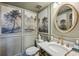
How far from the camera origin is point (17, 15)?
1503 millimetres

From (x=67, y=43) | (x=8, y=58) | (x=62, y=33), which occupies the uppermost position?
Result: (x=62, y=33)

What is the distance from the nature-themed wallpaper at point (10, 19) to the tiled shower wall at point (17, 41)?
1.9 inches

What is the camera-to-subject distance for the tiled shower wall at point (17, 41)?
1.49m

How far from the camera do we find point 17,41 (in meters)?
1.53

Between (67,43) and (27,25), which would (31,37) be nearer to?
(27,25)

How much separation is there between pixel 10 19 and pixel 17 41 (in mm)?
280

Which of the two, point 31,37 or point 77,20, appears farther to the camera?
point 31,37

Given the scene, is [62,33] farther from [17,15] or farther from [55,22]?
[17,15]

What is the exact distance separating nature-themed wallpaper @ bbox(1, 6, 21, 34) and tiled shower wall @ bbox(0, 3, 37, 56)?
48 mm

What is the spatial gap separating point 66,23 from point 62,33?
128 millimetres

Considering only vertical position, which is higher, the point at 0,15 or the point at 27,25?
the point at 0,15

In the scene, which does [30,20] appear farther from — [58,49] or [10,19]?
[58,49]

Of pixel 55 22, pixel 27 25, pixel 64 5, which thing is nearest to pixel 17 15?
pixel 27 25

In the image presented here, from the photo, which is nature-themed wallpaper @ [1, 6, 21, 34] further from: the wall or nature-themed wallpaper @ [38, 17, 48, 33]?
the wall
